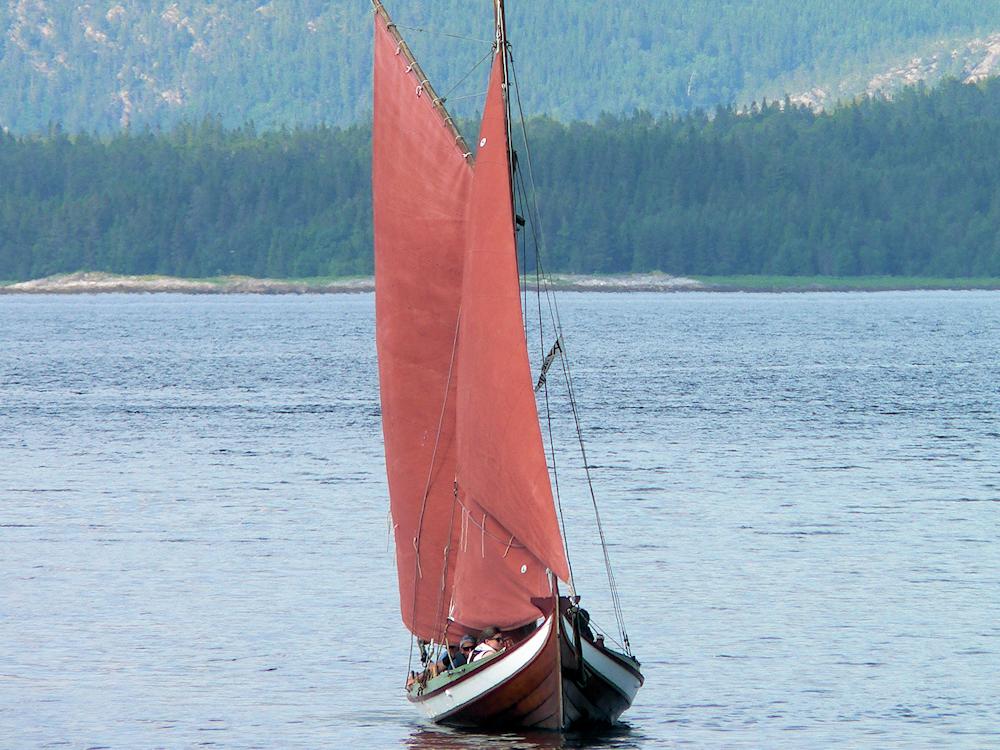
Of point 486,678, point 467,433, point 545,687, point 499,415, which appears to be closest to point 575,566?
point 486,678

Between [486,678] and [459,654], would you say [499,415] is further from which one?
[459,654]

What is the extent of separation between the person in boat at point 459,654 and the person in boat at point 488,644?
16 centimetres

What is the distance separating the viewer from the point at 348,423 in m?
88.4

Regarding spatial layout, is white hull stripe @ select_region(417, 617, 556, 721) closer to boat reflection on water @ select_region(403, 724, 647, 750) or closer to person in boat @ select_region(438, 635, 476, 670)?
boat reflection on water @ select_region(403, 724, 647, 750)

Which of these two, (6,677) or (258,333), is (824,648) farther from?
(258,333)

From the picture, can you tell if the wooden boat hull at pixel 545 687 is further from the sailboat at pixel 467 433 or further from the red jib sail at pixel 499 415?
the red jib sail at pixel 499 415

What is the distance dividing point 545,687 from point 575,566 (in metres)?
19.2

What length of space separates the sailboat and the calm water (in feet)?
3.82

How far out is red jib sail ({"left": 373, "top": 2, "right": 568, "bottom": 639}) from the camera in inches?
1062

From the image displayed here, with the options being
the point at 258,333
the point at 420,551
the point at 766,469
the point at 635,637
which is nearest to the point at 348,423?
the point at 766,469

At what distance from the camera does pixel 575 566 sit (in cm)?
4734

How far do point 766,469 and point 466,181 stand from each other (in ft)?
135

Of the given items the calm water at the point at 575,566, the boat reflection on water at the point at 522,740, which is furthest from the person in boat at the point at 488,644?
the calm water at the point at 575,566

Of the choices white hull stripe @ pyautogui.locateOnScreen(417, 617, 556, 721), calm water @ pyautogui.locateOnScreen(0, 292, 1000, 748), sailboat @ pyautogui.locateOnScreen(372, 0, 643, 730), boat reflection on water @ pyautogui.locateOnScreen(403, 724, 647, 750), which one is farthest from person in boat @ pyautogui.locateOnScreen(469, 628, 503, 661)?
calm water @ pyautogui.locateOnScreen(0, 292, 1000, 748)
